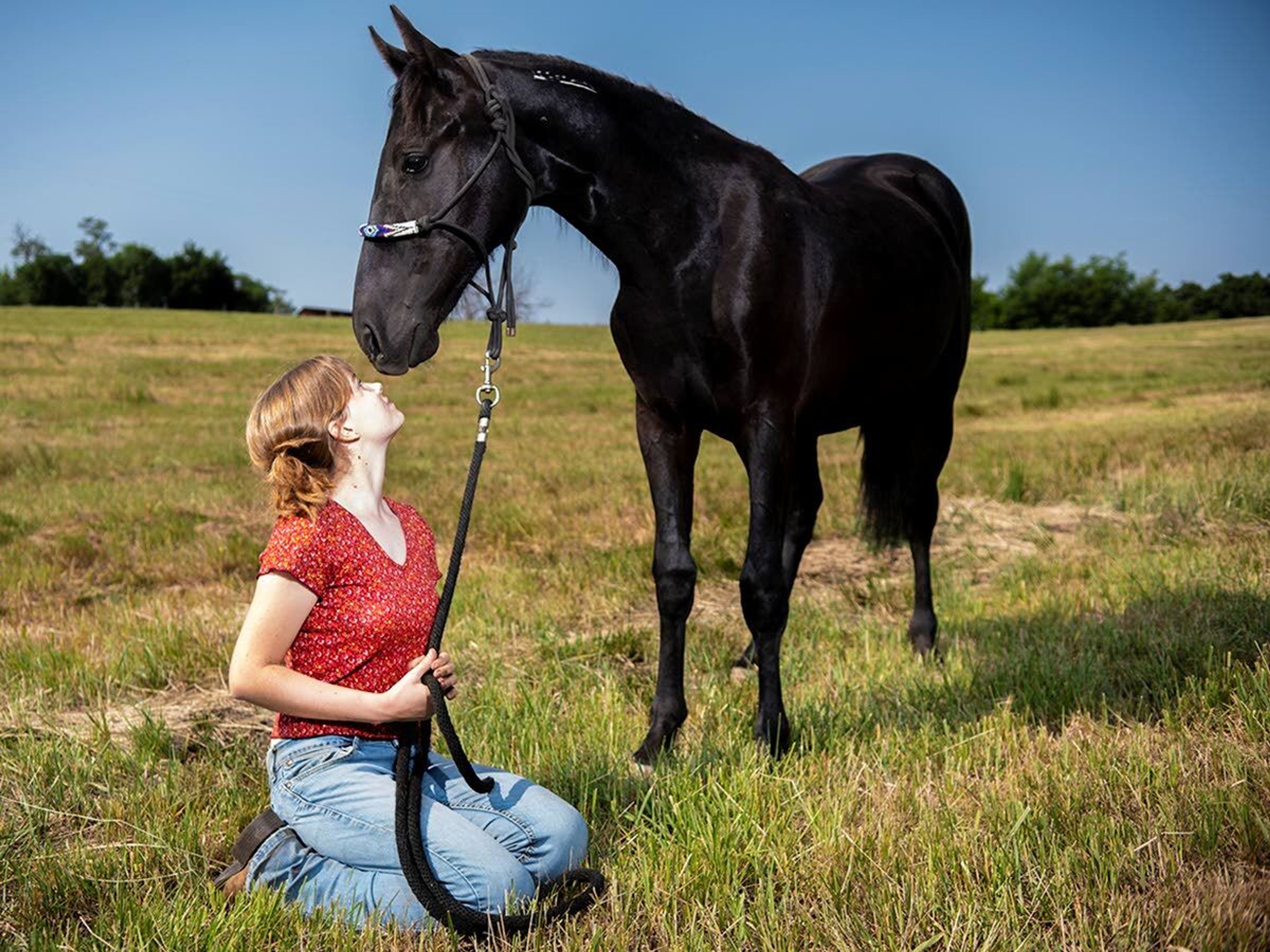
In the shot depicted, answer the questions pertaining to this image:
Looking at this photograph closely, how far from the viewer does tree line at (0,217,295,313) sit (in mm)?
82250

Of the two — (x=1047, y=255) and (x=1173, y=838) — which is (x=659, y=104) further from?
(x=1047, y=255)

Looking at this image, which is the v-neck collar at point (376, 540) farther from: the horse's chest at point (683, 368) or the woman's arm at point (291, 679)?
the horse's chest at point (683, 368)

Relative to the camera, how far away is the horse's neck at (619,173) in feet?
11.2

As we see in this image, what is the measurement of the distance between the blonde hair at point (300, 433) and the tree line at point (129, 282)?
3468 inches

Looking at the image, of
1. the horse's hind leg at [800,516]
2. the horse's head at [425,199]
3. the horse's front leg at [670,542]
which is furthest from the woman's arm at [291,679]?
the horse's hind leg at [800,516]

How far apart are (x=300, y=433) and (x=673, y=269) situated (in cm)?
151

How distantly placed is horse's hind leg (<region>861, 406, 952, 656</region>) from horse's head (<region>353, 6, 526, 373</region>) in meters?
3.36

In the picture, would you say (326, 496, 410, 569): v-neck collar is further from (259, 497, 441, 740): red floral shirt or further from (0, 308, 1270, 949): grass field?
(0, 308, 1270, 949): grass field

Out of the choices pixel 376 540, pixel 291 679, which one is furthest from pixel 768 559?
pixel 291 679

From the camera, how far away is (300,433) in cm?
267

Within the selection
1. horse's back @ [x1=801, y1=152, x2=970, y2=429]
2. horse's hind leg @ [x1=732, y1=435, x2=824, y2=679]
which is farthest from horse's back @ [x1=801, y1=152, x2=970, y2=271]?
horse's hind leg @ [x1=732, y1=435, x2=824, y2=679]

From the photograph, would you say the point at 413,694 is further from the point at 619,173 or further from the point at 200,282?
the point at 200,282

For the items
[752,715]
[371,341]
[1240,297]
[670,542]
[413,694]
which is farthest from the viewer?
[1240,297]

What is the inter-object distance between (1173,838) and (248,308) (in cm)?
9898
